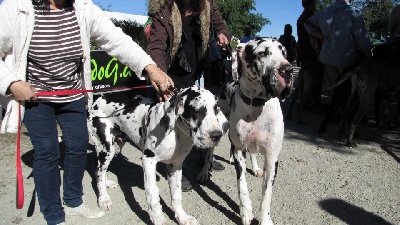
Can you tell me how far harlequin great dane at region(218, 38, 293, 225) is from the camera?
282 cm

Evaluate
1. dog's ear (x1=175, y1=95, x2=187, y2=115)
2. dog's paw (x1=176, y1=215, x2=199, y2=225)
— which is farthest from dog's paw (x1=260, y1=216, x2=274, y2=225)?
dog's ear (x1=175, y1=95, x2=187, y2=115)

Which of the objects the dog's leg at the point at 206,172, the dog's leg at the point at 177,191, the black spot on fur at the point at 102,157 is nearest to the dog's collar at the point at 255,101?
the dog's leg at the point at 177,191

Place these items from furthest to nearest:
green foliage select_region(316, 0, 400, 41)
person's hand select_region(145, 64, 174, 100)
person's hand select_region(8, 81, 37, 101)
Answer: green foliage select_region(316, 0, 400, 41)
person's hand select_region(145, 64, 174, 100)
person's hand select_region(8, 81, 37, 101)

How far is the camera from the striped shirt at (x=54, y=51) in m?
2.57

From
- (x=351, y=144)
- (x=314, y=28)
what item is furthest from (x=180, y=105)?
(x=314, y=28)

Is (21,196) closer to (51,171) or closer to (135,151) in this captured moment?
(51,171)

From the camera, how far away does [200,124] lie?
→ 2568 mm

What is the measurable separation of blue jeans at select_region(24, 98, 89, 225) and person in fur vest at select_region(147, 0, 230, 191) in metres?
0.95

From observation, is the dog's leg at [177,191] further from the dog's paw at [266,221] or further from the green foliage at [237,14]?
the green foliage at [237,14]

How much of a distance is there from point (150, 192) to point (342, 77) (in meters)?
4.16

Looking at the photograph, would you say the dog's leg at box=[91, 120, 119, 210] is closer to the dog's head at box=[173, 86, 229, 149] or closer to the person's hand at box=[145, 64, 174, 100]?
the person's hand at box=[145, 64, 174, 100]

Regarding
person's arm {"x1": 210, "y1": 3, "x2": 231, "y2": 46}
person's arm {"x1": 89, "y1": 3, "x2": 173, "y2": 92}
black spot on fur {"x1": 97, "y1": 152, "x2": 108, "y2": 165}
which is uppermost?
person's arm {"x1": 210, "y1": 3, "x2": 231, "y2": 46}

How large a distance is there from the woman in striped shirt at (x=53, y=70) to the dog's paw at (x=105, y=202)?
20.0 inches

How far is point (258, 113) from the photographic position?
305 centimetres
